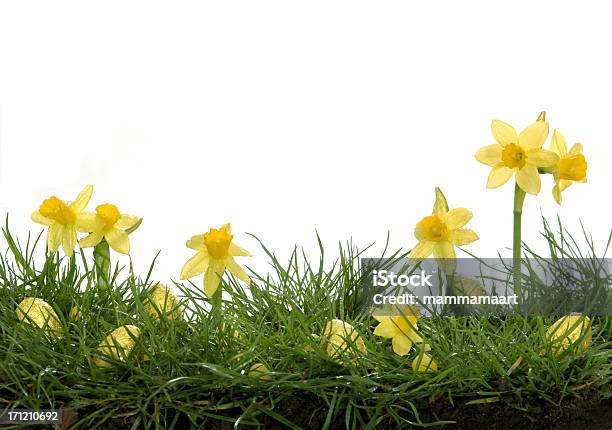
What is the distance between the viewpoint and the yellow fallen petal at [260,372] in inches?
37.4

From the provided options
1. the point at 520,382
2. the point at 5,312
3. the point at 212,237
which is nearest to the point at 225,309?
the point at 212,237

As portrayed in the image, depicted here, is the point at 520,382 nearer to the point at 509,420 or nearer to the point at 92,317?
the point at 509,420

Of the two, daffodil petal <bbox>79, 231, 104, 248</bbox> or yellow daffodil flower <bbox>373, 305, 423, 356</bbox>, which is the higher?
daffodil petal <bbox>79, 231, 104, 248</bbox>

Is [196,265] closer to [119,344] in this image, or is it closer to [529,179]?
[119,344]

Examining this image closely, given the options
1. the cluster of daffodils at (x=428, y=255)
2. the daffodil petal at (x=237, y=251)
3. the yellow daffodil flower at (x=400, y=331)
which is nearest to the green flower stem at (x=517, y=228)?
the cluster of daffodils at (x=428, y=255)

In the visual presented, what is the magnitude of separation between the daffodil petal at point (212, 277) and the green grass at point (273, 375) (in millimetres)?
23

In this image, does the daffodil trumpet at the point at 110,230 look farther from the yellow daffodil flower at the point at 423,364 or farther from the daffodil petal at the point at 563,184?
the daffodil petal at the point at 563,184

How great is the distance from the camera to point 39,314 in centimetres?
108

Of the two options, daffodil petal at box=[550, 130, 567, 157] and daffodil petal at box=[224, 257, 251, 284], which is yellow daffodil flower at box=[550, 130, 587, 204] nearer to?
daffodil petal at box=[550, 130, 567, 157]

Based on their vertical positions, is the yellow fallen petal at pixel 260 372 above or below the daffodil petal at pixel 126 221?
below

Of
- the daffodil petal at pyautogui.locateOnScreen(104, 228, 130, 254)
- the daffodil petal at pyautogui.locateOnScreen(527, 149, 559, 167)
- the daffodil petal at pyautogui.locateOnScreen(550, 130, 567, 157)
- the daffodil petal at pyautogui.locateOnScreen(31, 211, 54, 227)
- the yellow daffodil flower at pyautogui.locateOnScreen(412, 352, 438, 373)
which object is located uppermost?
the daffodil petal at pyautogui.locateOnScreen(550, 130, 567, 157)

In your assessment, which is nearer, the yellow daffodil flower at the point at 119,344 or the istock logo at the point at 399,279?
the yellow daffodil flower at the point at 119,344

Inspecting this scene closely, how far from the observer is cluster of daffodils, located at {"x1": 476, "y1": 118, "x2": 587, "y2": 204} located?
3.38 feet

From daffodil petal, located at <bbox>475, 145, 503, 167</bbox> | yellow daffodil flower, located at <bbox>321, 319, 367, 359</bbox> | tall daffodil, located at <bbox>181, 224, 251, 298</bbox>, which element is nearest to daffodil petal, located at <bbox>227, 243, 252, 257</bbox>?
tall daffodil, located at <bbox>181, 224, 251, 298</bbox>
